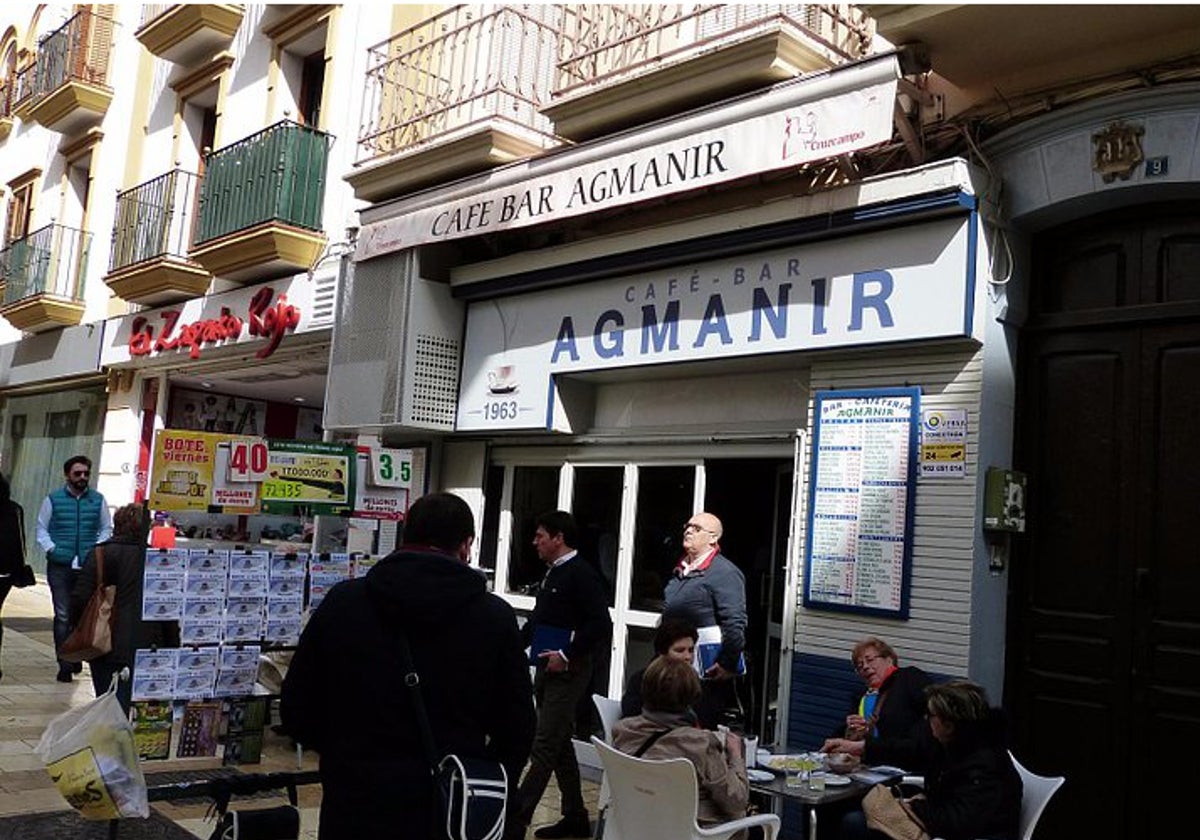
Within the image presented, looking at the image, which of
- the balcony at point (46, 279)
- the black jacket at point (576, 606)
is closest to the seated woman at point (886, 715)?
the black jacket at point (576, 606)

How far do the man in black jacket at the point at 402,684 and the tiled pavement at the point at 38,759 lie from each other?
309 centimetres

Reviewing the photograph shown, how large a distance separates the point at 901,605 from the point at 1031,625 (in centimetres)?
70

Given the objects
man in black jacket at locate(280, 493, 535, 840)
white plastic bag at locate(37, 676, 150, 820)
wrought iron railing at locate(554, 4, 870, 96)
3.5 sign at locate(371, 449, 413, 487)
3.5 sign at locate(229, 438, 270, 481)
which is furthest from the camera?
3.5 sign at locate(371, 449, 413, 487)

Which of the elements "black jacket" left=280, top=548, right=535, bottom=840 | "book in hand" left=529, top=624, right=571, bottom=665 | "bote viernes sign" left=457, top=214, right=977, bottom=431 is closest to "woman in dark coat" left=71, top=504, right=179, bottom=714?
"book in hand" left=529, top=624, right=571, bottom=665

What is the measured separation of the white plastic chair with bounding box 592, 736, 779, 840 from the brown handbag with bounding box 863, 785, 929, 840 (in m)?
0.39

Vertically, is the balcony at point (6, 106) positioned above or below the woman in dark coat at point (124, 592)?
above

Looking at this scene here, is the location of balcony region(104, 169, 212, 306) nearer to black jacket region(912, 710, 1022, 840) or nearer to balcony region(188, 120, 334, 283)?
balcony region(188, 120, 334, 283)

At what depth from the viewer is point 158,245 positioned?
13.8 meters

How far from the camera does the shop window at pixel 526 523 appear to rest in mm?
9039

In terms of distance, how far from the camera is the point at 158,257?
43.3ft

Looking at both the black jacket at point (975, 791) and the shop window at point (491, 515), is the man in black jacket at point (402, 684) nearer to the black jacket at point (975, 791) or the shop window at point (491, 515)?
the black jacket at point (975, 791)

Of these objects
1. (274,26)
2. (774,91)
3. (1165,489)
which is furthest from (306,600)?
(274,26)

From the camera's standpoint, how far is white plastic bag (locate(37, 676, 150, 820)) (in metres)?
4.71

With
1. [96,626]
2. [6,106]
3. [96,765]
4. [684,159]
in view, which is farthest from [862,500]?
[6,106]
